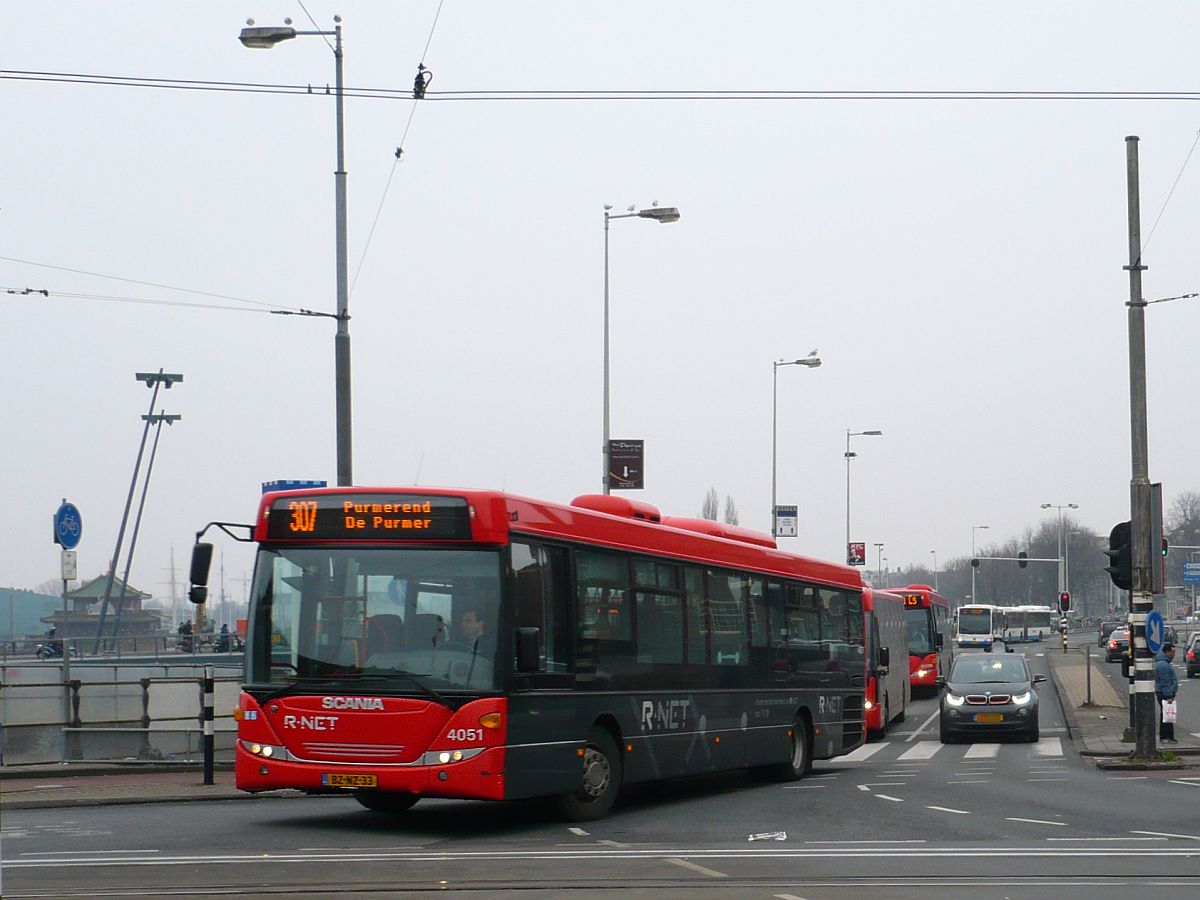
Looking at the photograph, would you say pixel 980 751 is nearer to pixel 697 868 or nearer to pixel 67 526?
pixel 67 526

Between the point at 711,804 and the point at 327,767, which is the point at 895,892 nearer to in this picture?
the point at 327,767

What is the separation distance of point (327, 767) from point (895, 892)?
5.03m

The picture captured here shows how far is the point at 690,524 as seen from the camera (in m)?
17.9

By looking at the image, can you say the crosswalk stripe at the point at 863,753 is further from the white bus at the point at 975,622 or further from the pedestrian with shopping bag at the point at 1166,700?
the white bus at the point at 975,622

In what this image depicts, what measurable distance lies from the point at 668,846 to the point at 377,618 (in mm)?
2900

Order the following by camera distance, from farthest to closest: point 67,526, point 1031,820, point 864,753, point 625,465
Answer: point 625,465
point 864,753
point 67,526
point 1031,820

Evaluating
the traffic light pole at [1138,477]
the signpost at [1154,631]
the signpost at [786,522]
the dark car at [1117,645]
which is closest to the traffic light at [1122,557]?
the traffic light pole at [1138,477]

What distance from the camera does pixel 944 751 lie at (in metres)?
27.0

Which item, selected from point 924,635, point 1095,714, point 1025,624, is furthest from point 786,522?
point 1025,624

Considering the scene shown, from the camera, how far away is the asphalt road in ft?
33.0

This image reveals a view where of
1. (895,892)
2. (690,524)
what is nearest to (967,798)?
(690,524)

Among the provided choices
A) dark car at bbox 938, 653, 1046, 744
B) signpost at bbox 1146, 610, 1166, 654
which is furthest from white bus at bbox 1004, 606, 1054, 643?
signpost at bbox 1146, 610, 1166, 654

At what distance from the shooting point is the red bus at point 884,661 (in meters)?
29.0

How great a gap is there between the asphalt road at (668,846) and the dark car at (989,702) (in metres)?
8.93
